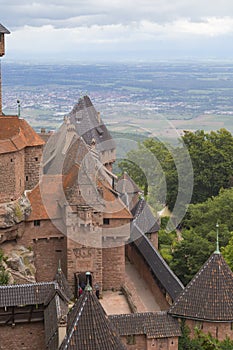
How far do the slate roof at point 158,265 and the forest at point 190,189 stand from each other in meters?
2.69

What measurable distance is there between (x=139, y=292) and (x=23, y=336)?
11.5 meters

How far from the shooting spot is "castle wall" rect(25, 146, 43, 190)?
124 feet

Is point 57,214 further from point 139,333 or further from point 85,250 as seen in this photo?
point 139,333

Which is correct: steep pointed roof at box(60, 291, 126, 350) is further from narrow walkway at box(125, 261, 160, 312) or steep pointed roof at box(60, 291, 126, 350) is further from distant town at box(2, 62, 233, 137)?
distant town at box(2, 62, 233, 137)

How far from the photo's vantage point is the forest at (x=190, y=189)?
145 ft

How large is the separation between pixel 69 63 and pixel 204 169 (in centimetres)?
1674

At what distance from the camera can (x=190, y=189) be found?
6212 centimetres

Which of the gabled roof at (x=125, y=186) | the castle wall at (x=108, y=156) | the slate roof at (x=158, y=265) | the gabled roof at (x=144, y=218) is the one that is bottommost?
the slate roof at (x=158, y=265)

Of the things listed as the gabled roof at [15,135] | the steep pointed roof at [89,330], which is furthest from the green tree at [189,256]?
the steep pointed roof at [89,330]

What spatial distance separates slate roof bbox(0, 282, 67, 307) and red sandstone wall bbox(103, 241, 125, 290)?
402 inches

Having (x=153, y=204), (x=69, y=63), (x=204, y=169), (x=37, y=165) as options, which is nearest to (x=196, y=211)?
(x=153, y=204)

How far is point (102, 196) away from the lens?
37.4m

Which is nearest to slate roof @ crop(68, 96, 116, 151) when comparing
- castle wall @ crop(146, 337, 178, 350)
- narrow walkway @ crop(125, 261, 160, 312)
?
narrow walkway @ crop(125, 261, 160, 312)

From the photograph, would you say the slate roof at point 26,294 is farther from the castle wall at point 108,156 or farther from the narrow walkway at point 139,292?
the castle wall at point 108,156
